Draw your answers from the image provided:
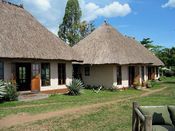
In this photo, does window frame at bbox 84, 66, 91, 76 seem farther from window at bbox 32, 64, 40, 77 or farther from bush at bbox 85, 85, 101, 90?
window at bbox 32, 64, 40, 77

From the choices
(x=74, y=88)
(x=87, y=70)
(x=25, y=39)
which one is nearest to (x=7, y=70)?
(x=25, y=39)

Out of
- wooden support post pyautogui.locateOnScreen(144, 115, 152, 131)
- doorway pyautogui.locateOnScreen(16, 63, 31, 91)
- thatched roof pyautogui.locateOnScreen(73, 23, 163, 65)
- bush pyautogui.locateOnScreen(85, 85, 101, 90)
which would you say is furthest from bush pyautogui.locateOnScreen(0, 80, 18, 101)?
wooden support post pyautogui.locateOnScreen(144, 115, 152, 131)

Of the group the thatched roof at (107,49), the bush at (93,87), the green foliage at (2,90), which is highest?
the thatched roof at (107,49)

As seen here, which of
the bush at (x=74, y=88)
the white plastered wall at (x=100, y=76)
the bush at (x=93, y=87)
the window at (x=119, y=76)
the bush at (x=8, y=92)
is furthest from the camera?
the window at (x=119, y=76)

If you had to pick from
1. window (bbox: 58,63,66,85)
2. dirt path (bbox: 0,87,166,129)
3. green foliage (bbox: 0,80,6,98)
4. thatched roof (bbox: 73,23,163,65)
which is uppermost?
thatched roof (bbox: 73,23,163,65)

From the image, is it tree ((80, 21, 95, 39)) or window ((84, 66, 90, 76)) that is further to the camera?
tree ((80, 21, 95, 39))

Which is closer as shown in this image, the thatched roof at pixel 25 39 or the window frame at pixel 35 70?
the thatched roof at pixel 25 39

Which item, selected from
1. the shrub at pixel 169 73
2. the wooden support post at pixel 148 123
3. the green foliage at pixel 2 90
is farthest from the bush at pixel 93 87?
the shrub at pixel 169 73

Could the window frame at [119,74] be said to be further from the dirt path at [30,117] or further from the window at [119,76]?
the dirt path at [30,117]

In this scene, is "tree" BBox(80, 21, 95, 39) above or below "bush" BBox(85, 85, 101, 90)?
above

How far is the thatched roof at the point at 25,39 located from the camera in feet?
66.0

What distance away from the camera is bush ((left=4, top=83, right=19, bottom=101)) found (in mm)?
18656

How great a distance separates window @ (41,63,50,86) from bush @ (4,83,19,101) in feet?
13.8

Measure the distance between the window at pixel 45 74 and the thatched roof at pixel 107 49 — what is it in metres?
5.51
